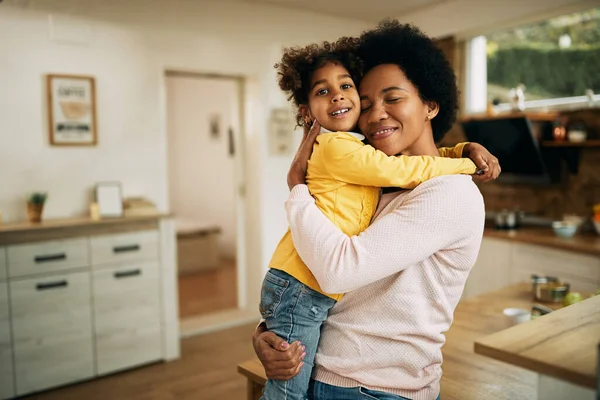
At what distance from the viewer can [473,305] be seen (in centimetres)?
222

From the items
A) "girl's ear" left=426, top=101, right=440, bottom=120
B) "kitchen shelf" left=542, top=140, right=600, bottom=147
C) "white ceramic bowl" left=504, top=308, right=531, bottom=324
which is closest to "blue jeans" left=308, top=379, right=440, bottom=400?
"girl's ear" left=426, top=101, right=440, bottom=120

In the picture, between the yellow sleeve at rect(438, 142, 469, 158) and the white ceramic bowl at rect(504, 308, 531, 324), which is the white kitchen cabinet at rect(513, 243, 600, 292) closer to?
the white ceramic bowl at rect(504, 308, 531, 324)

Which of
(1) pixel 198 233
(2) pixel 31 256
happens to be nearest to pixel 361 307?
(2) pixel 31 256

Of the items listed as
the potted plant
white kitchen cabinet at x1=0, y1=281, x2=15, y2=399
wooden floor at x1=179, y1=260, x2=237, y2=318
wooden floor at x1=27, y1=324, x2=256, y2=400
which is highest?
the potted plant

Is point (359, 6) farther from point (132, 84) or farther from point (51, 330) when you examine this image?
point (51, 330)

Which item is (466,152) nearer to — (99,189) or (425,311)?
(425,311)

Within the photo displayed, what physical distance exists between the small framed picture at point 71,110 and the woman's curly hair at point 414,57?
298 cm

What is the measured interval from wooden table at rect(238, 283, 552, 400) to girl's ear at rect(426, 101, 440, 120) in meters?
0.79

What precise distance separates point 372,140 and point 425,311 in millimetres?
465

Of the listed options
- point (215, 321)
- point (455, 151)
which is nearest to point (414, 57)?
point (455, 151)

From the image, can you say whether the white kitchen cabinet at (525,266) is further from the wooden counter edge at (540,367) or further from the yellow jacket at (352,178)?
the wooden counter edge at (540,367)

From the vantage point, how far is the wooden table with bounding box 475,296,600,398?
0.87 m

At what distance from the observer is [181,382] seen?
3.40m

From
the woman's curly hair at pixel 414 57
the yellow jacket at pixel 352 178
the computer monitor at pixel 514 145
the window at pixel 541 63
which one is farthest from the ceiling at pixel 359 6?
the yellow jacket at pixel 352 178
